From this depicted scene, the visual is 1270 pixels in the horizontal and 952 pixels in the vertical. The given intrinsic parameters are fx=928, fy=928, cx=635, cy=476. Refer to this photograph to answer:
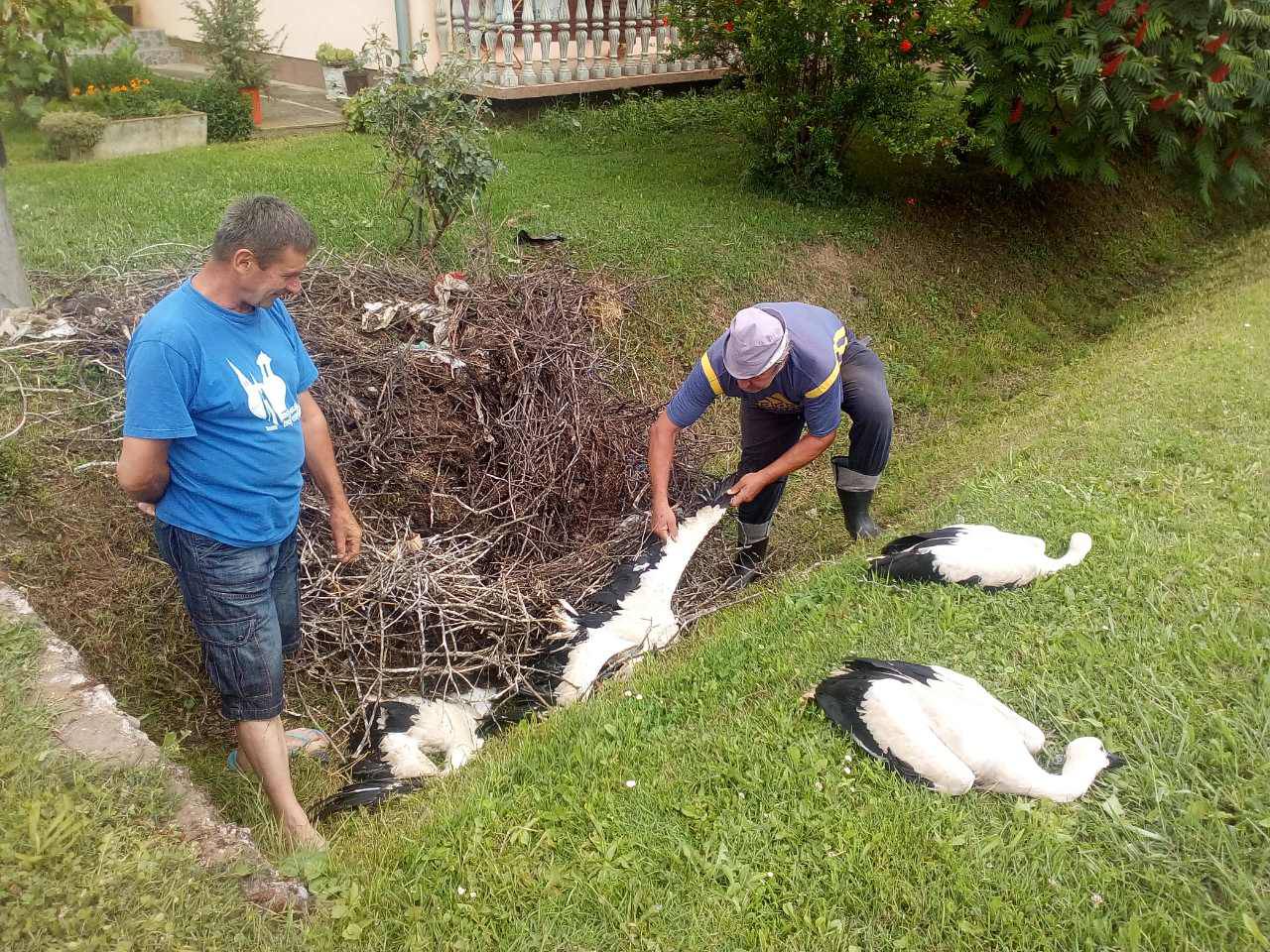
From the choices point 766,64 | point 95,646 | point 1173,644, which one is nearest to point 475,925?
point 95,646

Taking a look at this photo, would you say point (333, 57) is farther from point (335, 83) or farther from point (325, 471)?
point (325, 471)

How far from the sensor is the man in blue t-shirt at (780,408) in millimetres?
4438

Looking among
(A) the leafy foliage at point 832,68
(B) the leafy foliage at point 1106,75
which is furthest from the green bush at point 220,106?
(B) the leafy foliage at point 1106,75

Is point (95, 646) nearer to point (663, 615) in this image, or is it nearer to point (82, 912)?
point (82, 912)

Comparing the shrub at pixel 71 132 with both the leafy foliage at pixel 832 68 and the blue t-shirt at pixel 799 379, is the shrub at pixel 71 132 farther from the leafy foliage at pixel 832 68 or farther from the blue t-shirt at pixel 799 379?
the blue t-shirt at pixel 799 379

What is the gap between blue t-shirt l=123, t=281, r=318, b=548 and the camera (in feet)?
9.20

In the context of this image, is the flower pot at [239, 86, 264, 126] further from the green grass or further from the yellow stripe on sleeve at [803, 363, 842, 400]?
the green grass

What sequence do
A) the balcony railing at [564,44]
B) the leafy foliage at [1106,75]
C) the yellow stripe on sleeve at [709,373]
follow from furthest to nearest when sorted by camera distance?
the balcony railing at [564,44], the leafy foliage at [1106,75], the yellow stripe on sleeve at [709,373]

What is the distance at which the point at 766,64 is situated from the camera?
9.25 metres

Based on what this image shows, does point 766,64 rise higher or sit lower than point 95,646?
higher

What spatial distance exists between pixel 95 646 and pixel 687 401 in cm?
290

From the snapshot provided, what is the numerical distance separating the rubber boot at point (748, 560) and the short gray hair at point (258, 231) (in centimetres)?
319

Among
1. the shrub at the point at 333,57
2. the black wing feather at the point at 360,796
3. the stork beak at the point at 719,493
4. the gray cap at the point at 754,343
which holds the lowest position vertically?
the black wing feather at the point at 360,796

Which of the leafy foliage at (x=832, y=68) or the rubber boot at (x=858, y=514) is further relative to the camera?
the leafy foliage at (x=832, y=68)
